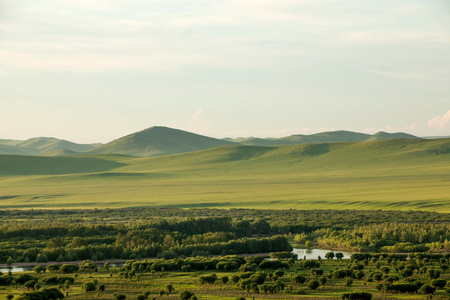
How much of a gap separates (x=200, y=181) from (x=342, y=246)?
96.9m

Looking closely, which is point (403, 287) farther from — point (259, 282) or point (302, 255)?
point (302, 255)

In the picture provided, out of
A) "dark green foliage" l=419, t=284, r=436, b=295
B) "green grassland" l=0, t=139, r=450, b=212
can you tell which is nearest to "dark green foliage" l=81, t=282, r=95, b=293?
"dark green foliage" l=419, t=284, r=436, b=295

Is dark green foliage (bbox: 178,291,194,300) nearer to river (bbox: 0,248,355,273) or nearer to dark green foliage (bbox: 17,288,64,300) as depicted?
dark green foliage (bbox: 17,288,64,300)

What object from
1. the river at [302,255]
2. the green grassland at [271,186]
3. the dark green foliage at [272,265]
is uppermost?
the green grassland at [271,186]

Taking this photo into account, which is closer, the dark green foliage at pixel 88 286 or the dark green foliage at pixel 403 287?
the dark green foliage at pixel 403 287

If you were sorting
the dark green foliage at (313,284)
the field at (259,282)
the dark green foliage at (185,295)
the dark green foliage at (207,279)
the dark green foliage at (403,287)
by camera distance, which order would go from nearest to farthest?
the dark green foliage at (185,295), the dark green foliage at (403,287), the field at (259,282), the dark green foliage at (313,284), the dark green foliage at (207,279)

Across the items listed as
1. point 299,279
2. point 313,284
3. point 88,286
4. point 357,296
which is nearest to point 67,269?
point 88,286

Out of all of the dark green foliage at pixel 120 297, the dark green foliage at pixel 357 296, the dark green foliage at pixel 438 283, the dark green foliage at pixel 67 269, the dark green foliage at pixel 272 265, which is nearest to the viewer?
the dark green foliage at pixel 357 296

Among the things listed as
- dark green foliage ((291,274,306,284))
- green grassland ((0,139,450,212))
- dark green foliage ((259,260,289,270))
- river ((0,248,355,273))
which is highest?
green grassland ((0,139,450,212))

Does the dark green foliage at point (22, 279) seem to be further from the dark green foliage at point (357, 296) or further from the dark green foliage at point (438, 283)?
the dark green foliage at point (438, 283)

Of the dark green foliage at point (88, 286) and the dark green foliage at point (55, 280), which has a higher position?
the dark green foliage at point (88, 286)

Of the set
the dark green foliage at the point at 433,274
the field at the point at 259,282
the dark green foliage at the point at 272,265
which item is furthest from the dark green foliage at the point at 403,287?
the dark green foliage at the point at 272,265

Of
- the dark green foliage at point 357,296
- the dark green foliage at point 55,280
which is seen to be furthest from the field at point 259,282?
the dark green foliage at point 357,296

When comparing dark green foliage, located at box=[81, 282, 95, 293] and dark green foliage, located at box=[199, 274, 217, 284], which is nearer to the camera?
dark green foliage, located at box=[81, 282, 95, 293]
